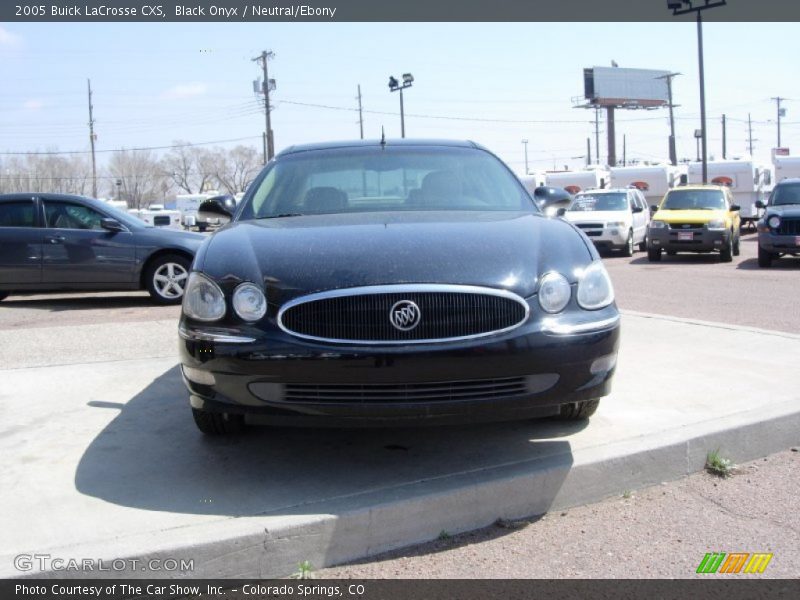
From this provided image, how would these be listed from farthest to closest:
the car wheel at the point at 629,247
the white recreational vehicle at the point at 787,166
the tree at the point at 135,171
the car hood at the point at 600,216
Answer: the tree at the point at 135,171, the white recreational vehicle at the point at 787,166, the car wheel at the point at 629,247, the car hood at the point at 600,216

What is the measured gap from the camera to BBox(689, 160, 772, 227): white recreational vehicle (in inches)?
1188

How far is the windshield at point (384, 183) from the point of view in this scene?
14.8 ft

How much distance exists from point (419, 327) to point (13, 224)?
8983 mm

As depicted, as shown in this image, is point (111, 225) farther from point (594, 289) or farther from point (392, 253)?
point (594, 289)

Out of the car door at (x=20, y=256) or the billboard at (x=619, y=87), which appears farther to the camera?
the billboard at (x=619, y=87)

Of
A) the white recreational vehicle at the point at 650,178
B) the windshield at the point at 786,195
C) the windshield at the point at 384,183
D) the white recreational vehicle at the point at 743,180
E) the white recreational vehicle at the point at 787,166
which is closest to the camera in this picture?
the windshield at the point at 384,183

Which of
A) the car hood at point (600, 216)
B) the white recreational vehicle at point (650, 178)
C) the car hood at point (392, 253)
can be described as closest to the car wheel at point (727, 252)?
the car hood at point (600, 216)

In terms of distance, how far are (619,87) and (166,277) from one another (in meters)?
84.2

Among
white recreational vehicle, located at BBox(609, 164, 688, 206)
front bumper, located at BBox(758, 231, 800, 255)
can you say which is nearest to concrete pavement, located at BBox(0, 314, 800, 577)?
front bumper, located at BBox(758, 231, 800, 255)

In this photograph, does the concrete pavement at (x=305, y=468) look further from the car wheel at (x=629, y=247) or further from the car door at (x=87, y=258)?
the car wheel at (x=629, y=247)

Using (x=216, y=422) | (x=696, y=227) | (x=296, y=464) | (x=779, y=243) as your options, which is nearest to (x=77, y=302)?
(x=216, y=422)

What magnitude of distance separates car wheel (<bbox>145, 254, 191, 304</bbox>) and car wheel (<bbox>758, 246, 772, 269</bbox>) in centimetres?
1109

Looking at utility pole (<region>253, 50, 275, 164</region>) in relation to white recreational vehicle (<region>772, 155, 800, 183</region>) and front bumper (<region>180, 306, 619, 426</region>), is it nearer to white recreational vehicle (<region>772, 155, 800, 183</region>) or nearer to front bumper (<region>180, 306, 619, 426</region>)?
white recreational vehicle (<region>772, 155, 800, 183</region>)

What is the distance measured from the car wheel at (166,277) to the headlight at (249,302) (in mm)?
7366
